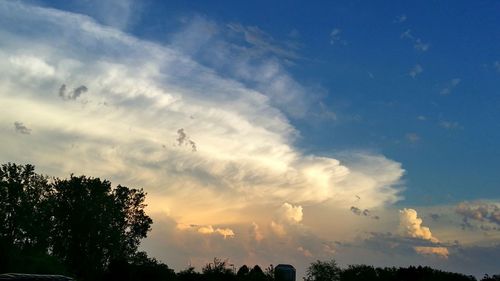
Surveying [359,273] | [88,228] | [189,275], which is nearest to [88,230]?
[88,228]

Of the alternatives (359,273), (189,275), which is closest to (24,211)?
(189,275)

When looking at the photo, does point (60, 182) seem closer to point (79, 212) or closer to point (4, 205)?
point (79, 212)

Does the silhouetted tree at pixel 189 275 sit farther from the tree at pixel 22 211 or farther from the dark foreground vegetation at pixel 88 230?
the tree at pixel 22 211

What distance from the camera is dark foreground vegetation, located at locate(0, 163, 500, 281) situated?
301 feet

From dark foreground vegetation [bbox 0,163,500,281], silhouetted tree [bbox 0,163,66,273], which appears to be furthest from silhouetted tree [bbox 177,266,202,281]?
silhouetted tree [bbox 0,163,66,273]

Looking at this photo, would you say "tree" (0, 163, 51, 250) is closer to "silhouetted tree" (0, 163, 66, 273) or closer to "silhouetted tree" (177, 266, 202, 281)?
"silhouetted tree" (0, 163, 66, 273)

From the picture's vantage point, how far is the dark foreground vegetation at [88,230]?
9181cm

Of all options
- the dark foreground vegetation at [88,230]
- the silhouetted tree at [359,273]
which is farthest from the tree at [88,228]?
the silhouetted tree at [359,273]

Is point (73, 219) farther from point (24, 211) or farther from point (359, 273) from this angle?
point (359, 273)

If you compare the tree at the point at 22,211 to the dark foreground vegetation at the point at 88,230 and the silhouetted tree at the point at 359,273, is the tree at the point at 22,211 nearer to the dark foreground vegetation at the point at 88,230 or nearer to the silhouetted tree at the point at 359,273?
the dark foreground vegetation at the point at 88,230

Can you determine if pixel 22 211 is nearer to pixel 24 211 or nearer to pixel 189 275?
pixel 24 211

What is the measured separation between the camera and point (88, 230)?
4104 inches

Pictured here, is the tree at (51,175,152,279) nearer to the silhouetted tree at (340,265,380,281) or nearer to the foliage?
the foliage

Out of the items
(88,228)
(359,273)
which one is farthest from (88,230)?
(359,273)
